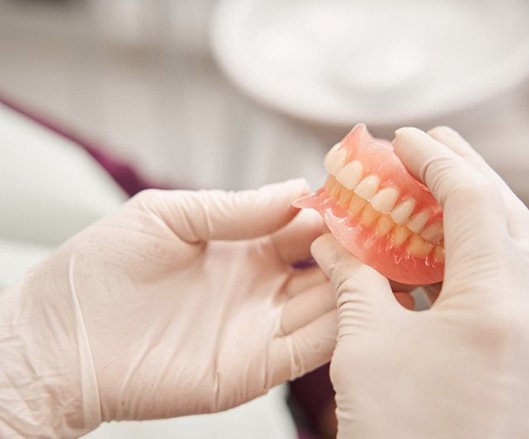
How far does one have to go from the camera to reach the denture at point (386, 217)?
0.87m

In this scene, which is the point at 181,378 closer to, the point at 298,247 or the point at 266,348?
the point at 266,348

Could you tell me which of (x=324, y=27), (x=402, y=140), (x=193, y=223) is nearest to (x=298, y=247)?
(x=193, y=223)

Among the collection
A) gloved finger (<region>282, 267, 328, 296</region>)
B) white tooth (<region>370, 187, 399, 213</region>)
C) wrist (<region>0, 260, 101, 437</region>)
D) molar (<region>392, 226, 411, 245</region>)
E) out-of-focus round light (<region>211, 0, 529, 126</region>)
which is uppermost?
out-of-focus round light (<region>211, 0, 529, 126</region>)

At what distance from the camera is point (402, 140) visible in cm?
89

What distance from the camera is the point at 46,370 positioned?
929 mm

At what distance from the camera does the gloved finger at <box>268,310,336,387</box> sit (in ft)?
3.11

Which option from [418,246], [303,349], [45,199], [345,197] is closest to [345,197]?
[345,197]

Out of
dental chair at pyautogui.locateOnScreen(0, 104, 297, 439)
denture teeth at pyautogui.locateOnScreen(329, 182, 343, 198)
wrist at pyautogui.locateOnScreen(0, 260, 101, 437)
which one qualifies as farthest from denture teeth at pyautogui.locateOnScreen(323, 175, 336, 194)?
dental chair at pyautogui.locateOnScreen(0, 104, 297, 439)

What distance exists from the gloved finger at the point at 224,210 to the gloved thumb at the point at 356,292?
0.14 metres

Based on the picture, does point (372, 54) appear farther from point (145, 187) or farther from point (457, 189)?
point (457, 189)

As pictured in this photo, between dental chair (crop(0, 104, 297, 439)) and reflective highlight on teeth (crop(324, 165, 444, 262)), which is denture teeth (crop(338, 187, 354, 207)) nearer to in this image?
reflective highlight on teeth (crop(324, 165, 444, 262))

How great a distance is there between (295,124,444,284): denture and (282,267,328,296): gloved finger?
0.51 ft

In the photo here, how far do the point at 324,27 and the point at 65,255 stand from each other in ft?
2.64

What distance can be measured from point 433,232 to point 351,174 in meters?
0.12
